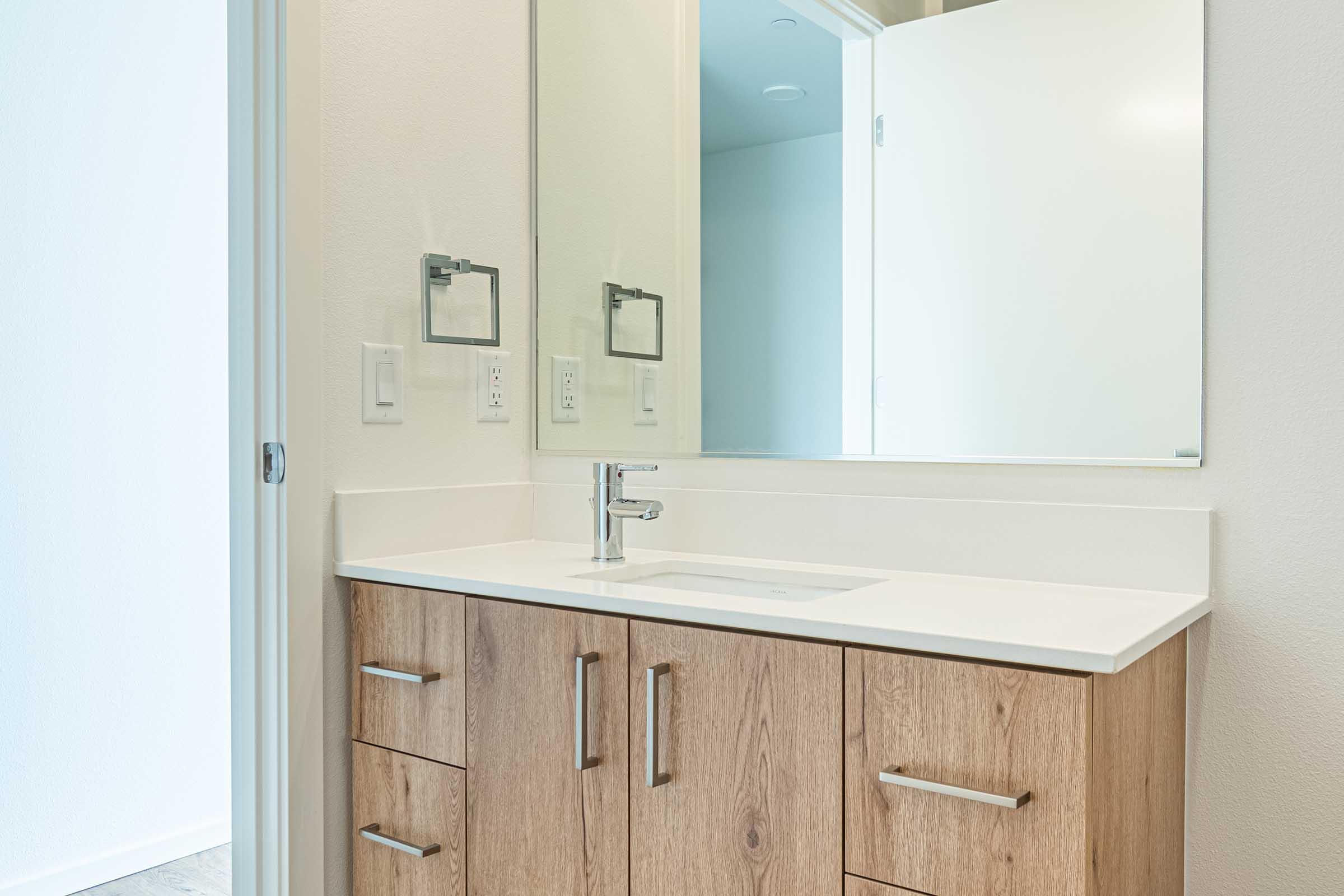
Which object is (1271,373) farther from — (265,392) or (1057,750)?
(265,392)

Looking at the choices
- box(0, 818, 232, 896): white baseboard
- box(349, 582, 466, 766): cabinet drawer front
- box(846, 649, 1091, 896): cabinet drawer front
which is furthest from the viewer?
box(0, 818, 232, 896): white baseboard

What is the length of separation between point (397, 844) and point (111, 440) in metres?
1.44

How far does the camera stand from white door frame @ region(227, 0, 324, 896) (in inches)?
56.3

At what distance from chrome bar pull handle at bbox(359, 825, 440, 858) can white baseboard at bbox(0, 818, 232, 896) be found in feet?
3.24

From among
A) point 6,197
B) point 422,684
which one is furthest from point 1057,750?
point 6,197

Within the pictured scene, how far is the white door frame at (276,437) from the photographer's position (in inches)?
56.3

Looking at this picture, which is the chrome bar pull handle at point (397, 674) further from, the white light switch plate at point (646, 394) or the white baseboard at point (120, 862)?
the white baseboard at point (120, 862)

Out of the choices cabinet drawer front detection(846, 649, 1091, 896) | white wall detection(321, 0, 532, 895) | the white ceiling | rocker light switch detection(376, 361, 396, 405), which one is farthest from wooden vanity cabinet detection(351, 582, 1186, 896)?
the white ceiling

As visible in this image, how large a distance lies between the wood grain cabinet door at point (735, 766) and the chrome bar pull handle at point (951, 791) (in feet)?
0.20

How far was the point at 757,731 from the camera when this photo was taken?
108cm

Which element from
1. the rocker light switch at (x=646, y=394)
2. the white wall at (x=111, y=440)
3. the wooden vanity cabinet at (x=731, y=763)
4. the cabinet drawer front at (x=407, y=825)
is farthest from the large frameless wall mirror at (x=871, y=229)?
the white wall at (x=111, y=440)

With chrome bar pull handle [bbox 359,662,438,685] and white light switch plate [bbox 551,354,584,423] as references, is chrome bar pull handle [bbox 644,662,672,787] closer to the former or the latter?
chrome bar pull handle [bbox 359,662,438,685]

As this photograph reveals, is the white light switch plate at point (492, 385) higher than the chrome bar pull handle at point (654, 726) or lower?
higher

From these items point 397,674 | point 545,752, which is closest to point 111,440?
point 397,674
